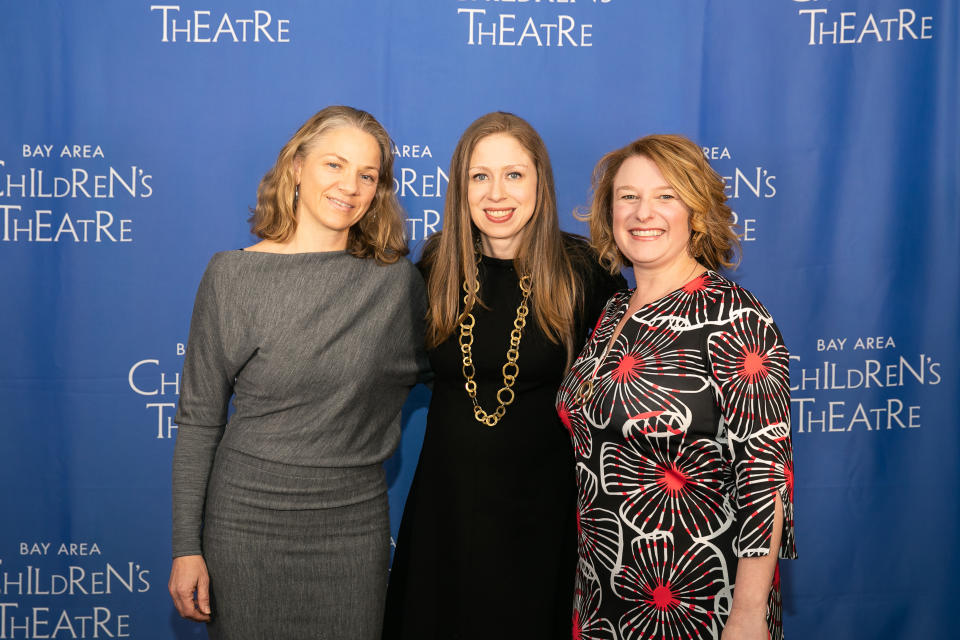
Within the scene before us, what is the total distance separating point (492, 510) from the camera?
160cm

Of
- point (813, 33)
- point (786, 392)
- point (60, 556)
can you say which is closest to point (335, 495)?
point (786, 392)

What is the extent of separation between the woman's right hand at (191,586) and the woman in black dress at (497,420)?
399 mm

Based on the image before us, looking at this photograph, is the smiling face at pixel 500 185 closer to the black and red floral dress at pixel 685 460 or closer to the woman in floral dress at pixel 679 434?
the woman in floral dress at pixel 679 434

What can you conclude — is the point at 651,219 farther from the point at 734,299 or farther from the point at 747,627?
the point at 747,627

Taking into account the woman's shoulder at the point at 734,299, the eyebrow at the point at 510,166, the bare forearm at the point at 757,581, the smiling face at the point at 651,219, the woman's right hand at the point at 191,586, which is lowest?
the woman's right hand at the point at 191,586

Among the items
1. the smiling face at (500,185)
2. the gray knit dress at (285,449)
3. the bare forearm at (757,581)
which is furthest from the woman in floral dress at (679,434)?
the gray knit dress at (285,449)

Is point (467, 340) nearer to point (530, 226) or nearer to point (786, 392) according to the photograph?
point (530, 226)

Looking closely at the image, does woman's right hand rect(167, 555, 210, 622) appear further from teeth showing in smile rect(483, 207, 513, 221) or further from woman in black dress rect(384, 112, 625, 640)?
teeth showing in smile rect(483, 207, 513, 221)

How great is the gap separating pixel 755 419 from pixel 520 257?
2.26ft

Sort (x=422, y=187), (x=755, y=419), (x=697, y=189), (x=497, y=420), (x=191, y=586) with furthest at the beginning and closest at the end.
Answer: (x=422, y=187)
(x=497, y=420)
(x=191, y=586)
(x=697, y=189)
(x=755, y=419)

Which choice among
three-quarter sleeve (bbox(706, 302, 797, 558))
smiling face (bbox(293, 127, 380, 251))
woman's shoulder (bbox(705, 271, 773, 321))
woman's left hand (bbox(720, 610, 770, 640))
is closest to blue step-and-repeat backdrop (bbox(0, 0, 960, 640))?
smiling face (bbox(293, 127, 380, 251))

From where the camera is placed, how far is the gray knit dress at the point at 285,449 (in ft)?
4.94

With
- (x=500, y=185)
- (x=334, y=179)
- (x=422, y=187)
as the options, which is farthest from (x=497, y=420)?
(x=422, y=187)

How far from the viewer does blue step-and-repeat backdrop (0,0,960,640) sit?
7.19 ft
